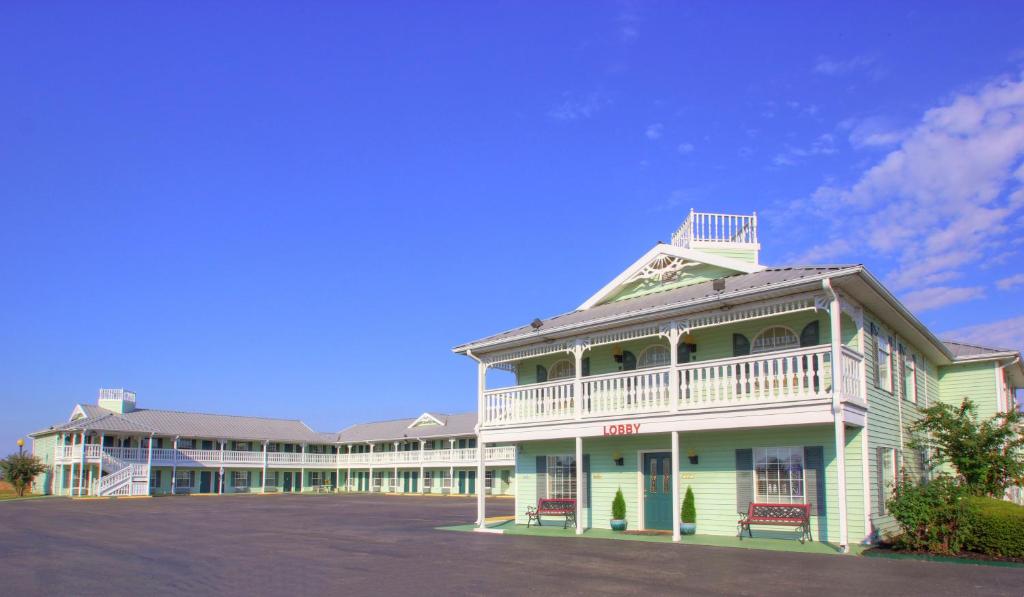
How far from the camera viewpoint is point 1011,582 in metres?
11.9

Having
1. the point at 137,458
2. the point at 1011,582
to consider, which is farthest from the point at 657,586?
the point at 137,458

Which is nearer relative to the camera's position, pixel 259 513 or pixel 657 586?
pixel 657 586

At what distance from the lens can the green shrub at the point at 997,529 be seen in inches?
564

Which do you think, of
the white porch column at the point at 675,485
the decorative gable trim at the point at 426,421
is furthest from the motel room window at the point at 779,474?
the decorative gable trim at the point at 426,421

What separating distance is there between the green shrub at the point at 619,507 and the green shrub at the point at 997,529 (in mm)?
7927

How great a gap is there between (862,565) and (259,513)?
23342 mm

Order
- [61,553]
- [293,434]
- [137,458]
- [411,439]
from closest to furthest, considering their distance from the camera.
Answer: [61,553]
[137,458]
[411,439]
[293,434]

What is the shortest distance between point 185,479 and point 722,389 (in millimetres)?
45555

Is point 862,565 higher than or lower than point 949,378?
lower

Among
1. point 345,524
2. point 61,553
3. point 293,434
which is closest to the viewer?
point 61,553

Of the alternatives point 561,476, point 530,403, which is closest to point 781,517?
point 561,476

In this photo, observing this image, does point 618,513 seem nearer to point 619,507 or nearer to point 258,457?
point 619,507

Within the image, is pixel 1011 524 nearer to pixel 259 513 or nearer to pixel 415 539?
pixel 415 539

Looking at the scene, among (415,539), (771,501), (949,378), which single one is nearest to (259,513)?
(415,539)
